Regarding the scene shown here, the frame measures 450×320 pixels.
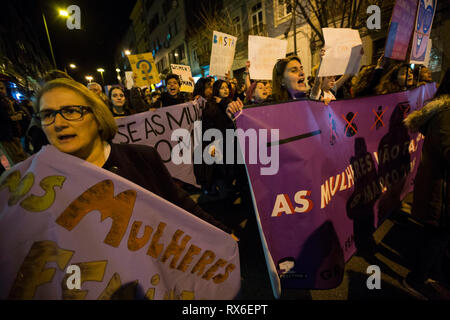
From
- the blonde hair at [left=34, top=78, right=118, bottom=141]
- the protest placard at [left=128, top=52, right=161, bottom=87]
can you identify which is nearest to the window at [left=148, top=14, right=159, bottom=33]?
the protest placard at [left=128, top=52, right=161, bottom=87]

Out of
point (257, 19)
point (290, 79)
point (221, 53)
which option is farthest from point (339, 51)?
point (257, 19)

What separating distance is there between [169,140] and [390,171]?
3.15m

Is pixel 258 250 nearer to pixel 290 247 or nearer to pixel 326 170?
pixel 290 247

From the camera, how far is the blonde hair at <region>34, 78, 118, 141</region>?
1146 millimetres

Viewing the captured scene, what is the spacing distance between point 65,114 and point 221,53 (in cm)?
468

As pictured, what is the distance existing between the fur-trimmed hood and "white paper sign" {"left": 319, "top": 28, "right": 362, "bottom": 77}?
94cm

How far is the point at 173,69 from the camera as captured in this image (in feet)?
22.5

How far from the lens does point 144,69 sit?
5.97 m

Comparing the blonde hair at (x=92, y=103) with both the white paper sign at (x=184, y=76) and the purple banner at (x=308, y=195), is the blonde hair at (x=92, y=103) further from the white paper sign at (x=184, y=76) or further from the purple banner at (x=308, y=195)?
the white paper sign at (x=184, y=76)

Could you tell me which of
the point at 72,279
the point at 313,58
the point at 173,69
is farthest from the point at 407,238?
the point at 313,58

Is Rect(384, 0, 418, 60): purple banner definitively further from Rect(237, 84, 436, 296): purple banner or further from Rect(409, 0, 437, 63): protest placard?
Rect(237, 84, 436, 296): purple banner

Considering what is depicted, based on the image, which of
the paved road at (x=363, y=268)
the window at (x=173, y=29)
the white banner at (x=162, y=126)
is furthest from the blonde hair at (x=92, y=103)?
the window at (x=173, y=29)

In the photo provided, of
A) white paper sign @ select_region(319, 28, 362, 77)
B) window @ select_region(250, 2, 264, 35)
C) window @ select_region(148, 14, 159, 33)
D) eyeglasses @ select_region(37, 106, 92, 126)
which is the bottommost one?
eyeglasses @ select_region(37, 106, 92, 126)

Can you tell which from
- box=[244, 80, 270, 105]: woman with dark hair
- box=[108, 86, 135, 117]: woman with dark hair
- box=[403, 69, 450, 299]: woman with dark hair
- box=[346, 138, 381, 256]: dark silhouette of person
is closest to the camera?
box=[403, 69, 450, 299]: woman with dark hair
